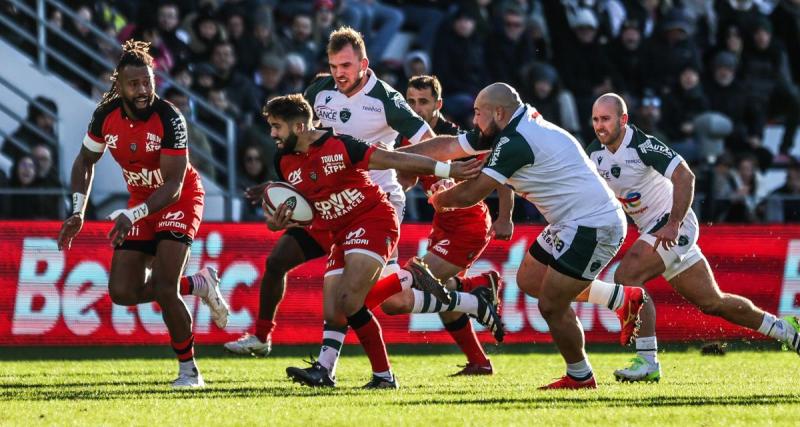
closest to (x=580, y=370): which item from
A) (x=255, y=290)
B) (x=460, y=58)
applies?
(x=255, y=290)

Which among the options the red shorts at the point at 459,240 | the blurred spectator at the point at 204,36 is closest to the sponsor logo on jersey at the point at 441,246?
the red shorts at the point at 459,240

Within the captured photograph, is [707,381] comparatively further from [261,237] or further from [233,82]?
[233,82]

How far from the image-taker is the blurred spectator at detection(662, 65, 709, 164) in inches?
742

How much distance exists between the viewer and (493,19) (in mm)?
19453

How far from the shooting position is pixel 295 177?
9.55 metres

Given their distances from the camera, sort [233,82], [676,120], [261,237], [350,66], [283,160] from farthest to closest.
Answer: [676,120]
[233,82]
[261,237]
[350,66]
[283,160]

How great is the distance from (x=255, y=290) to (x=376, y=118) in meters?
3.35

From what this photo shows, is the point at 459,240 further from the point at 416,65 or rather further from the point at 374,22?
the point at 374,22

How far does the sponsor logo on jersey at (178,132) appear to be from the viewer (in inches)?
381

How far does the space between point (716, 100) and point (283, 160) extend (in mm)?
11164

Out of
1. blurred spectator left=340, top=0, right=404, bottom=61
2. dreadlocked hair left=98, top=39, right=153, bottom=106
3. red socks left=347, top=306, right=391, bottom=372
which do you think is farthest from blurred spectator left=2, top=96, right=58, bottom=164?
red socks left=347, top=306, right=391, bottom=372


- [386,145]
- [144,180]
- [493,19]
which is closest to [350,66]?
[386,145]

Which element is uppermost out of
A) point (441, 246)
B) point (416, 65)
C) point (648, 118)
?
point (416, 65)

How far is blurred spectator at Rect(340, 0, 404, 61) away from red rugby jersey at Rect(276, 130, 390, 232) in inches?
354
